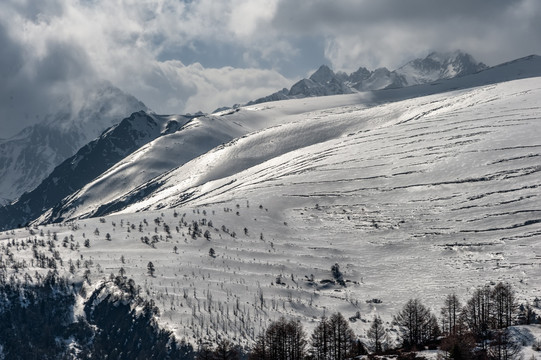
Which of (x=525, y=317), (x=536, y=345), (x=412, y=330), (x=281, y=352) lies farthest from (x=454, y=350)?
(x=525, y=317)

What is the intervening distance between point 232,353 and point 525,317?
101 meters

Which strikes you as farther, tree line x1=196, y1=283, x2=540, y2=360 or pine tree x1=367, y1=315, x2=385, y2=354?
pine tree x1=367, y1=315, x2=385, y2=354

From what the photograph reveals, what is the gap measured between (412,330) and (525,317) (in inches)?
1860

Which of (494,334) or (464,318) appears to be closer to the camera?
(494,334)

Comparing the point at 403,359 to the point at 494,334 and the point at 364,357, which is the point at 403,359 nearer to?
the point at 364,357

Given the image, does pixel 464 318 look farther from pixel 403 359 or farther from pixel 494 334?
pixel 403 359

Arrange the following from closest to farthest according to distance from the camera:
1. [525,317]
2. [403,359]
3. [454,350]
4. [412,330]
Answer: [454,350]
[403,359]
[412,330]
[525,317]

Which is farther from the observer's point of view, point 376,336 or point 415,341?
point 376,336

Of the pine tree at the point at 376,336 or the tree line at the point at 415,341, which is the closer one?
the tree line at the point at 415,341

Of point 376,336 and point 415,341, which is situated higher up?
point 376,336

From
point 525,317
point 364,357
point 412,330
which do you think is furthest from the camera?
point 525,317

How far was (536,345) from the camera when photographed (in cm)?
11088

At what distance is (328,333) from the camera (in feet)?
496

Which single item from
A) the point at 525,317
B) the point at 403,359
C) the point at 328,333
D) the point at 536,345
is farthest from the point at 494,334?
the point at 525,317
